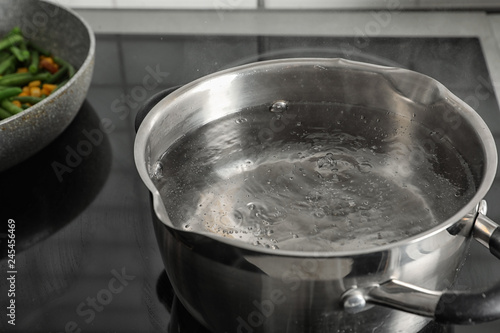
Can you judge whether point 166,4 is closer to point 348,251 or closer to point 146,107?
point 146,107

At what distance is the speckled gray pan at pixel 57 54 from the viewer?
0.79 m

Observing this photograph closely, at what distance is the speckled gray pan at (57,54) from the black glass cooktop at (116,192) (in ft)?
0.17

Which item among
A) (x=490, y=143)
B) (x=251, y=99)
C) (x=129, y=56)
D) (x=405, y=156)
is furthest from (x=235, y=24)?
(x=490, y=143)

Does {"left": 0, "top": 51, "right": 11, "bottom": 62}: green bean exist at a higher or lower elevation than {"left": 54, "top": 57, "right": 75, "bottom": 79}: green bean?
higher

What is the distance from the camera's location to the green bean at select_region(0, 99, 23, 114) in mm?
888

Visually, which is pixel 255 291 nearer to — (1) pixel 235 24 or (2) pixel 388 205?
(2) pixel 388 205

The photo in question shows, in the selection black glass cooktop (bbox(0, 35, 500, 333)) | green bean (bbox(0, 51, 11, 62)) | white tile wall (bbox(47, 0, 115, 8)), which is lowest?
black glass cooktop (bbox(0, 35, 500, 333))

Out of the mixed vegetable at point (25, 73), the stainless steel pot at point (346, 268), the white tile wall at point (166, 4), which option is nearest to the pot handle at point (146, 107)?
the stainless steel pot at point (346, 268)

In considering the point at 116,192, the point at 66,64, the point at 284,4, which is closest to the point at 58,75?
the point at 66,64

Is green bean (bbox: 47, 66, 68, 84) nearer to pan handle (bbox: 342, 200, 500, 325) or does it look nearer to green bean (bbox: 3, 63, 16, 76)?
green bean (bbox: 3, 63, 16, 76)

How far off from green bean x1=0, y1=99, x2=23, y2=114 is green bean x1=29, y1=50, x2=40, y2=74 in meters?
0.08

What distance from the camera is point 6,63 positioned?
97 centimetres

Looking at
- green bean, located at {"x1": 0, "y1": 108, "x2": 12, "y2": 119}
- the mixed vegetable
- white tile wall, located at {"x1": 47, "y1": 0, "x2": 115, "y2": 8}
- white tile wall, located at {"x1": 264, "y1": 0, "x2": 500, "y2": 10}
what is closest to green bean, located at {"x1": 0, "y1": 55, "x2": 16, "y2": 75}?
the mixed vegetable

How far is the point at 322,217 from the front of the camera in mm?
661
